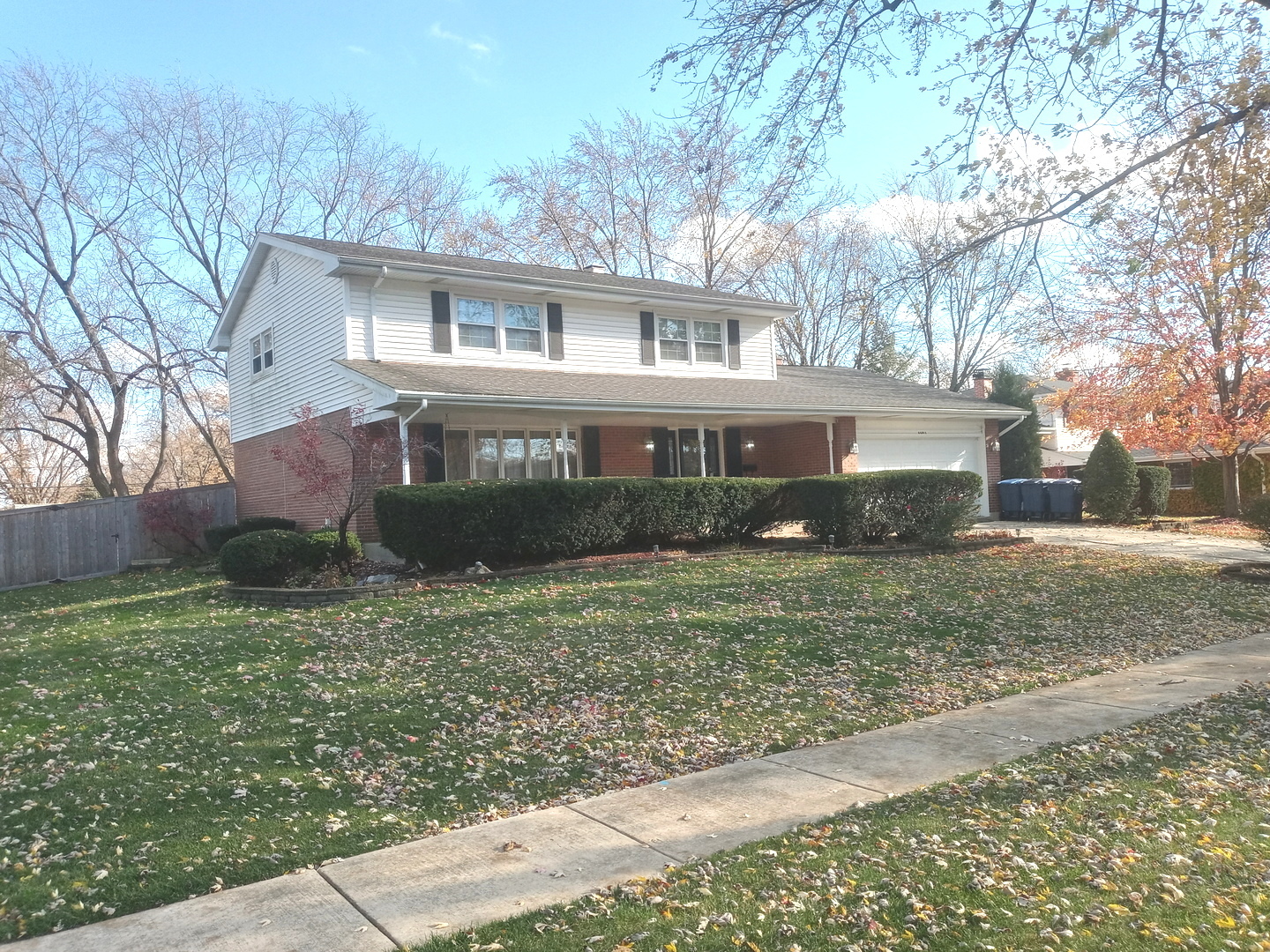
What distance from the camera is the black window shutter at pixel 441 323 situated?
17.4m

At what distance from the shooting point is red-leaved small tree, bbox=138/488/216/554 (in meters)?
19.5

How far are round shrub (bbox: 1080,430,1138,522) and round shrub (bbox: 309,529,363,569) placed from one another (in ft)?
59.5

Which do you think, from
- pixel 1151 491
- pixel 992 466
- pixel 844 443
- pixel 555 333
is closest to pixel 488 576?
pixel 555 333

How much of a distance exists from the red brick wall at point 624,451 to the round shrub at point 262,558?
24.4ft

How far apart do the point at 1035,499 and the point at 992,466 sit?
4.59 feet

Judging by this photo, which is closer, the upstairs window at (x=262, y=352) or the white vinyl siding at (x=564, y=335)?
the white vinyl siding at (x=564, y=335)

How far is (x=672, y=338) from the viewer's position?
2092 centimetres

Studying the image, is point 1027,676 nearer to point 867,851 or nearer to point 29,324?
point 867,851

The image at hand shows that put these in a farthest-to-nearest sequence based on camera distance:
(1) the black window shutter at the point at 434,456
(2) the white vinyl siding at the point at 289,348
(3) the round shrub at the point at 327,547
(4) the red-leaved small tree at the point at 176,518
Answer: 1. (4) the red-leaved small tree at the point at 176,518
2. (2) the white vinyl siding at the point at 289,348
3. (1) the black window shutter at the point at 434,456
4. (3) the round shrub at the point at 327,547

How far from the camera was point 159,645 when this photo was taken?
29.7ft

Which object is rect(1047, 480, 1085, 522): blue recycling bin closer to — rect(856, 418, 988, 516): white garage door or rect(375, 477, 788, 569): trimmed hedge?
rect(856, 418, 988, 516): white garage door

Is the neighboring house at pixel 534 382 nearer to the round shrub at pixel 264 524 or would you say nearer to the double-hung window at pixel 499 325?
the double-hung window at pixel 499 325

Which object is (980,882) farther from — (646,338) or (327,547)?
(646,338)

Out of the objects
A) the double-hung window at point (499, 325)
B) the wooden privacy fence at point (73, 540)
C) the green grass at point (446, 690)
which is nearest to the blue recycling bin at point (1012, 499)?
the green grass at point (446, 690)
